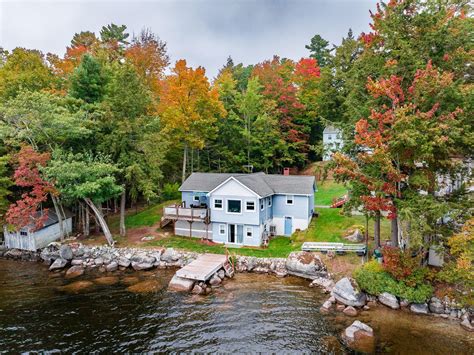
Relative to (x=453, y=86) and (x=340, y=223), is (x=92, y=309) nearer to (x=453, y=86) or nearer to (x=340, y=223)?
(x=340, y=223)

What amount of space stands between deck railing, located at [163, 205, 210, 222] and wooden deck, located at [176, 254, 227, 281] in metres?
4.14

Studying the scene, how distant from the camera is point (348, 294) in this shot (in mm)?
16703

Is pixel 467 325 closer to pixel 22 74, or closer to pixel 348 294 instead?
pixel 348 294

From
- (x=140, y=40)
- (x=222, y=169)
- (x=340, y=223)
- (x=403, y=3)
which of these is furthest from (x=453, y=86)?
(x=140, y=40)

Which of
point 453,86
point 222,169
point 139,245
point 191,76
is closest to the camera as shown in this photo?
point 453,86

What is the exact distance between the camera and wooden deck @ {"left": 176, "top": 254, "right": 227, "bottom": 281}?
19.2 metres

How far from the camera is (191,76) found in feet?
106

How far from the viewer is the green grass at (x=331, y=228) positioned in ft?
Result: 80.1

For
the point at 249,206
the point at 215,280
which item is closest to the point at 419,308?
the point at 215,280

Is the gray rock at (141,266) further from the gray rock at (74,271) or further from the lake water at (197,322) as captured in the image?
the gray rock at (74,271)

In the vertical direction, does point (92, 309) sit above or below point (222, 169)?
below

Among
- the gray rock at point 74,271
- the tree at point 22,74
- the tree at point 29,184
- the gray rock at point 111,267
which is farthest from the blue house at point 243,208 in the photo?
the tree at point 22,74

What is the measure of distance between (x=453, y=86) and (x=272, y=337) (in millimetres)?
15612

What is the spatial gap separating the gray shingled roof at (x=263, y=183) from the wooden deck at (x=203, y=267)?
6553 millimetres
